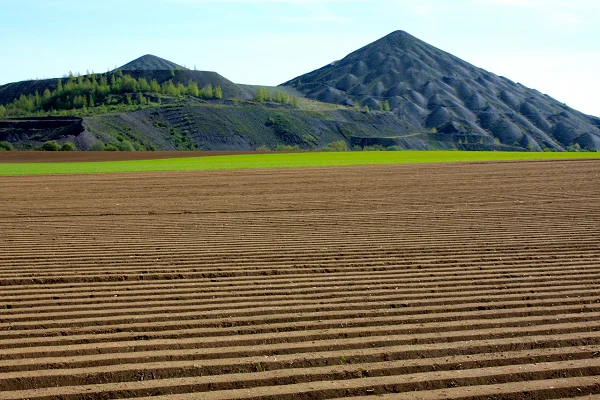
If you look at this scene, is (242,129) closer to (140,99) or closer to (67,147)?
(140,99)

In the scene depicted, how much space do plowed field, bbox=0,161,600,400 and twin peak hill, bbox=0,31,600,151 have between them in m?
70.3

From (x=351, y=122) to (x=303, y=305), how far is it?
12148 centimetres

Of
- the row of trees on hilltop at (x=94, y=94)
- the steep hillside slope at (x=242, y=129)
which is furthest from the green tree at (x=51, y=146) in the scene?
the row of trees on hilltop at (x=94, y=94)

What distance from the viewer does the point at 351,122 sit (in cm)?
12850

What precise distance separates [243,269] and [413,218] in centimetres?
777

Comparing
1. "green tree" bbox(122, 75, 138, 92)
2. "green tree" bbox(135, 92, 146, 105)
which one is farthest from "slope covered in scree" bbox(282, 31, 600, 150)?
"green tree" bbox(122, 75, 138, 92)

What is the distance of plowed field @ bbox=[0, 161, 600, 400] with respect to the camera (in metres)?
5.99

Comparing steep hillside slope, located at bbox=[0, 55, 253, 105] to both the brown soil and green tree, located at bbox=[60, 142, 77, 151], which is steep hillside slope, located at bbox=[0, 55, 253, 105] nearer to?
green tree, located at bbox=[60, 142, 77, 151]

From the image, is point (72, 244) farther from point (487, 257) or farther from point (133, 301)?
point (487, 257)

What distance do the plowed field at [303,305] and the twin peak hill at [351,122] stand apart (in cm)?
7032

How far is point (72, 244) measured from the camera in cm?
1384

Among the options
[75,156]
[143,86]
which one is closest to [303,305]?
[75,156]

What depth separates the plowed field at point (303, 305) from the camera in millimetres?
5988

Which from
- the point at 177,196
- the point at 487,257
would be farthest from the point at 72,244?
the point at 177,196
